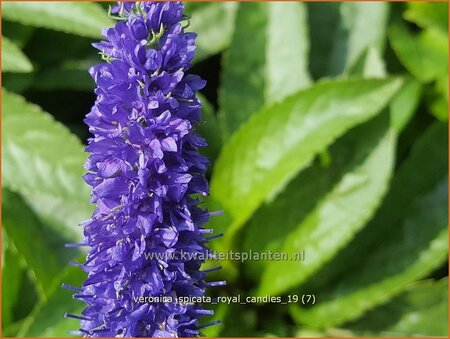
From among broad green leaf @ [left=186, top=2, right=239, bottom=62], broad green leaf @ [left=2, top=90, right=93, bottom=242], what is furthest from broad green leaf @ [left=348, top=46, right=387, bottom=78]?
broad green leaf @ [left=2, top=90, right=93, bottom=242]

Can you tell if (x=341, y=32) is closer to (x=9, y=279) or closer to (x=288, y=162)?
(x=288, y=162)

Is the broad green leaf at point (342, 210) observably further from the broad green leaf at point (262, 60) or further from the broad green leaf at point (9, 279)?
the broad green leaf at point (9, 279)

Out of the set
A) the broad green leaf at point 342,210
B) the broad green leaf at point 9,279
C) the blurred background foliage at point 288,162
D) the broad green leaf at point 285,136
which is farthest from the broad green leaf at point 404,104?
the broad green leaf at point 9,279

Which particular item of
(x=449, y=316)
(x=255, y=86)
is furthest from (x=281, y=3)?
(x=449, y=316)

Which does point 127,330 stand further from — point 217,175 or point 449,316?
point 449,316

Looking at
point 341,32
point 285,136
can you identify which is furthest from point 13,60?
point 341,32

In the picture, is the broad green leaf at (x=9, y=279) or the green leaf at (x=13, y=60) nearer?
the green leaf at (x=13, y=60)

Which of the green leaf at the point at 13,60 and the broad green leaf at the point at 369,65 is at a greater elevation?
the broad green leaf at the point at 369,65
